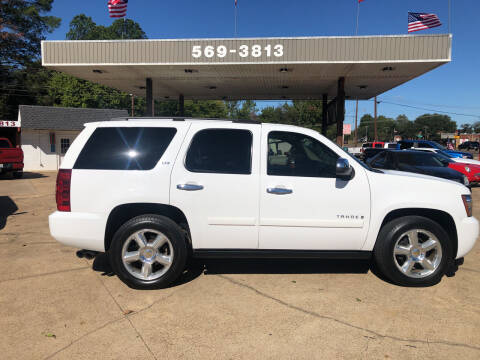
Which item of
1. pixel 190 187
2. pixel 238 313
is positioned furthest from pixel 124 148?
pixel 238 313

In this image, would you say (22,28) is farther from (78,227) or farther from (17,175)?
(78,227)

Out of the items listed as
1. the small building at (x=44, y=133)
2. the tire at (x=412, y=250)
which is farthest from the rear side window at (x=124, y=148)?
the small building at (x=44, y=133)

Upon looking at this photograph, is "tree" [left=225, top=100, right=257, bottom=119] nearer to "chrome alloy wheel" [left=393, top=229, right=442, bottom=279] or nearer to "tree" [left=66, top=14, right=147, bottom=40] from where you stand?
"tree" [left=66, top=14, right=147, bottom=40]

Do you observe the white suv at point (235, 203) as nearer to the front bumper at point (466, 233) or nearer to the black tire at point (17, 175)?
the front bumper at point (466, 233)

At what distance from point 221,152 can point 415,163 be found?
867cm

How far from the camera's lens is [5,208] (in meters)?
9.28

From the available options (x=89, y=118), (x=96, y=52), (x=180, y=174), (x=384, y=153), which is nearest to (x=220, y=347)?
(x=180, y=174)

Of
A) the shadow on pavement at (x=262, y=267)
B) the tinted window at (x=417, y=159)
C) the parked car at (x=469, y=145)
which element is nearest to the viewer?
the shadow on pavement at (x=262, y=267)

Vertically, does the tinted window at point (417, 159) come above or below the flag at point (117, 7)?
below

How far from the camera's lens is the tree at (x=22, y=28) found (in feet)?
135

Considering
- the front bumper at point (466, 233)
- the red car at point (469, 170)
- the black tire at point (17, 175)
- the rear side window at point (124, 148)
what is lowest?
Answer: the black tire at point (17, 175)

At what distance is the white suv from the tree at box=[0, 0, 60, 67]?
46959 mm

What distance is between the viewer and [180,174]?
158 inches

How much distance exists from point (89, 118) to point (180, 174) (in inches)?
1050
